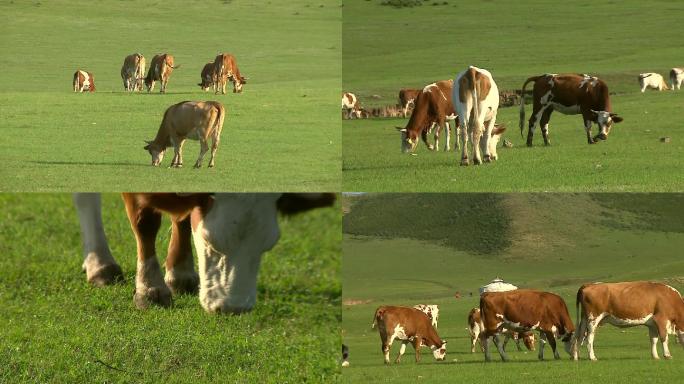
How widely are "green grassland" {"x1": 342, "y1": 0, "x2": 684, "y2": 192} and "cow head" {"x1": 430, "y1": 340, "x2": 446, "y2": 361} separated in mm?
4575

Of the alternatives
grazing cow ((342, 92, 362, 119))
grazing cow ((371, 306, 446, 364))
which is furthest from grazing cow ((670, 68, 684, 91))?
grazing cow ((371, 306, 446, 364))

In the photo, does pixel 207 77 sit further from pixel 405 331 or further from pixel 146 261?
pixel 146 261

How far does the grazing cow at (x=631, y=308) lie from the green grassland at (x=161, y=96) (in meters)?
5.55

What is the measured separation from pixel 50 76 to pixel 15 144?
9378 mm

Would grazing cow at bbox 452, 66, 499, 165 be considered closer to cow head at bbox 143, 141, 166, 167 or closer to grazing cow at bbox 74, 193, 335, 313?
cow head at bbox 143, 141, 166, 167

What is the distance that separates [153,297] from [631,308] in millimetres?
6665

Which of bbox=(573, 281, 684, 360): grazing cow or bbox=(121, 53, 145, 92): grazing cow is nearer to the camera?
bbox=(573, 281, 684, 360): grazing cow

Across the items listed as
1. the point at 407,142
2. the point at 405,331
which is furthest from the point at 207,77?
the point at 405,331

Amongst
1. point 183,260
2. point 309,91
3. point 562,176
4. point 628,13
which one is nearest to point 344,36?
point 628,13

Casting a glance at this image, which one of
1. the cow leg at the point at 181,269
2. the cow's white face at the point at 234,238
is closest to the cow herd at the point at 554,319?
the cow leg at the point at 181,269

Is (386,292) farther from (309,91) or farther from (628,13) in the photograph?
(628,13)

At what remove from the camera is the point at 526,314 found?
17703mm

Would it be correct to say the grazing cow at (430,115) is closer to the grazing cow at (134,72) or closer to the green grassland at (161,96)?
the green grassland at (161,96)

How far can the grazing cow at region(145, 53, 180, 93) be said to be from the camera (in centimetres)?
3097
